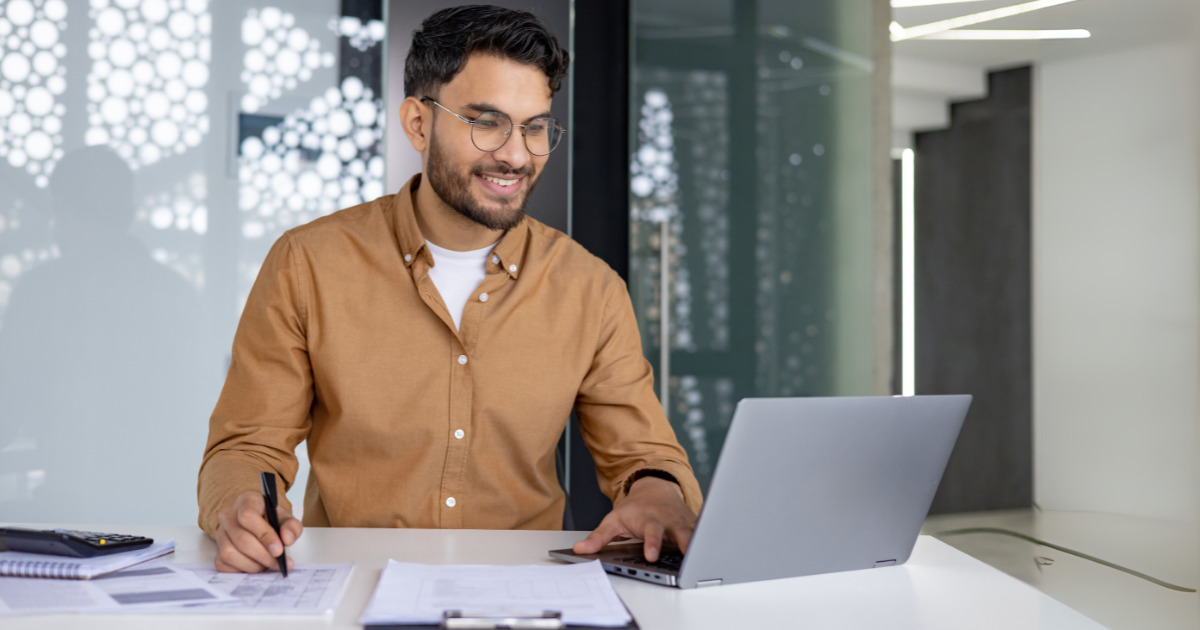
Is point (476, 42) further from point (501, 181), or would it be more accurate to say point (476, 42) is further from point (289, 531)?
point (289, 531)

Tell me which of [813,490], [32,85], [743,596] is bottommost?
[743,596]

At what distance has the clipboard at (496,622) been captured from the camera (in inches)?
32.7

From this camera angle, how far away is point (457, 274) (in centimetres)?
175

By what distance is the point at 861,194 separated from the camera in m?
2.68

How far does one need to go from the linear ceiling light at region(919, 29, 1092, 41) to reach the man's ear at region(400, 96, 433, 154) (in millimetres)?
1396

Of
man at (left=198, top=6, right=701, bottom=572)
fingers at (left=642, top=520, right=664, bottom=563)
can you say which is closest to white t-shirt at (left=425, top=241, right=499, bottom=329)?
man at (left=198, top=6, right=701, bottom=572)

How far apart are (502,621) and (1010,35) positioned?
2.06 meters

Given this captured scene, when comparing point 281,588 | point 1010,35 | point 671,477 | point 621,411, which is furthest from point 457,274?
point 1010,35

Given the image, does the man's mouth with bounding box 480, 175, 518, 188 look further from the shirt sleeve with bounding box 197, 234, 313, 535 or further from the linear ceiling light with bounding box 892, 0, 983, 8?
the linear ceiling light with bounding box 892, 0, 983, 8

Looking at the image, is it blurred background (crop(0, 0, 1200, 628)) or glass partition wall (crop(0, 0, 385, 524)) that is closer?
blurred background (crop(0, 0, 1200, 628))

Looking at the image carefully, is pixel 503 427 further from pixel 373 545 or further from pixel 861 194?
pixel 861 194

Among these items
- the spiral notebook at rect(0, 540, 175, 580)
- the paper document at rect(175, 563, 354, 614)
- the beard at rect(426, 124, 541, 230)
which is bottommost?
the paper document at rect(175, 563, 354, 614)

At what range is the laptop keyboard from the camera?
3.54 ft

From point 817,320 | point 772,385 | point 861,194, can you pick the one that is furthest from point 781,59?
point 772,385
